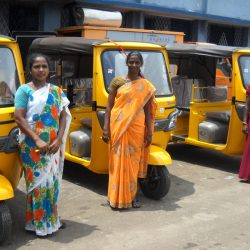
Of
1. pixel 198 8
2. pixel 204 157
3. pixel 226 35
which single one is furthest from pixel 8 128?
pixel 226 35

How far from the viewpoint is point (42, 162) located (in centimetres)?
412

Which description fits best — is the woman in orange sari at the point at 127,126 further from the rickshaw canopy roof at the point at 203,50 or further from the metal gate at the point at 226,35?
the metal gate at the point at 226,35

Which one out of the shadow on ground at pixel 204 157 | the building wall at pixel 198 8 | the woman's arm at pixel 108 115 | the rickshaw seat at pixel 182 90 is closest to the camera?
the woman's arm at pixel 108 115

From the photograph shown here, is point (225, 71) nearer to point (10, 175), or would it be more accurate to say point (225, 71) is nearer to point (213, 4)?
point (10, 175)

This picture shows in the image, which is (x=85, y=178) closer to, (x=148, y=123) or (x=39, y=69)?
(x=148, y=123)

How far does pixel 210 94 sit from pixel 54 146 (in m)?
4.34

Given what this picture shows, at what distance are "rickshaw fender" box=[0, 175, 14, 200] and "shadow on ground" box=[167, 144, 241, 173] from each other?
4.10 m

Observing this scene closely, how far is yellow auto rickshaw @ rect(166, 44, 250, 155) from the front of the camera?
6723 millimetres

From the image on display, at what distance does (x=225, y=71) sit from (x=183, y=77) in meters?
0.87

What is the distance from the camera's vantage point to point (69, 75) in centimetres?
728

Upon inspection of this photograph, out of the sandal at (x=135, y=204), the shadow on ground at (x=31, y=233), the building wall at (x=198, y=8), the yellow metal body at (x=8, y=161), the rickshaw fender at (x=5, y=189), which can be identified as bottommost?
the shadow on ground at (x=31, y=233)

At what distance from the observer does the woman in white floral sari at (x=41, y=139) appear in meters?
4.05

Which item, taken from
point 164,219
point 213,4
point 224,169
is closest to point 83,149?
point 164,219

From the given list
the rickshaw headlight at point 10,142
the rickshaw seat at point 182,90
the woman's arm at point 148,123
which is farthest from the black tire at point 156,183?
the rickshaw seat at point 182,90
